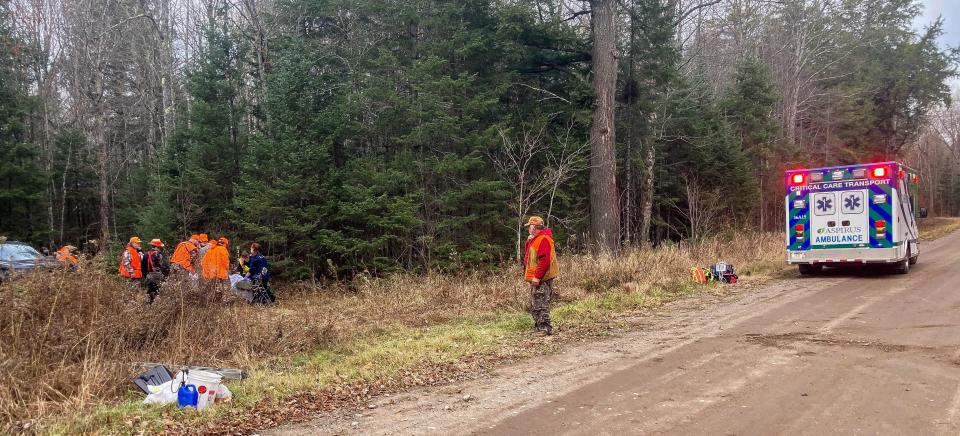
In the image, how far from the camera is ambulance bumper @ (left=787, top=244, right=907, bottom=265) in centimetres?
1420

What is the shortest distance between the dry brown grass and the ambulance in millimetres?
4594

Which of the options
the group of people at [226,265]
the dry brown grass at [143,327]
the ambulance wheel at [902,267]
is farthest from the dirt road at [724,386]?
the ambulance wheel at [902,267]

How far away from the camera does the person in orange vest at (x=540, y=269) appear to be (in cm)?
875

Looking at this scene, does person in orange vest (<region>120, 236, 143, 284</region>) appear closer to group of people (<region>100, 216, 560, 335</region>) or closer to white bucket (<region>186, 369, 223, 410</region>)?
group of people (<region>100, 216, 560, 335</region>)

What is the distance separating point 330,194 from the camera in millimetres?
20406

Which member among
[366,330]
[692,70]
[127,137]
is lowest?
[366,330]

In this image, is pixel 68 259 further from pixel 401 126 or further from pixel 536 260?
pixel 401 126

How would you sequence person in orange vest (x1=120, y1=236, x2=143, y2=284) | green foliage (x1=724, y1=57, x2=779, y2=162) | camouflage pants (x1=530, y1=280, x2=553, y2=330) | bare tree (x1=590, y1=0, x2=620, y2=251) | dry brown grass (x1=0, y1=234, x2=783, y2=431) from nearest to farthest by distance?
dry brown grass (x1=0, y1=234, x2=783, y2=431) < camouflage pants (x1=530, y1=280, x2=553, y2=330) < person in orange vest (x1=120, y1=236, x2=143, y2=284) < bare tree (x1=590, y1=0, x2=620, y2=251) < green foliage (x1=724, y1=57, x2=779, y2=162)

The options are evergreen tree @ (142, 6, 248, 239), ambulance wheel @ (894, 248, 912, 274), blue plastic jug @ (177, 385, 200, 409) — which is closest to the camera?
blue plastic jug @ (177, 385, 200, 409)

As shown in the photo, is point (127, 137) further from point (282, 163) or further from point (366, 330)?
point (366, 330)

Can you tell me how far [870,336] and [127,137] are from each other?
36592mm

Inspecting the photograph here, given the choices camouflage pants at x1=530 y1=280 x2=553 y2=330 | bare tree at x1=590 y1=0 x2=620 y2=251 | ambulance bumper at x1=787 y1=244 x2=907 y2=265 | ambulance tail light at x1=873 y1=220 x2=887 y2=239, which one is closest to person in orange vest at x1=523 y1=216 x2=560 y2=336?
camouflage pants at x1=530 y1=280 x2=553 y2=330

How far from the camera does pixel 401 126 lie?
68.1 ft

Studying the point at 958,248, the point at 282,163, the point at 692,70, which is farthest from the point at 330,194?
the point at 958,248
